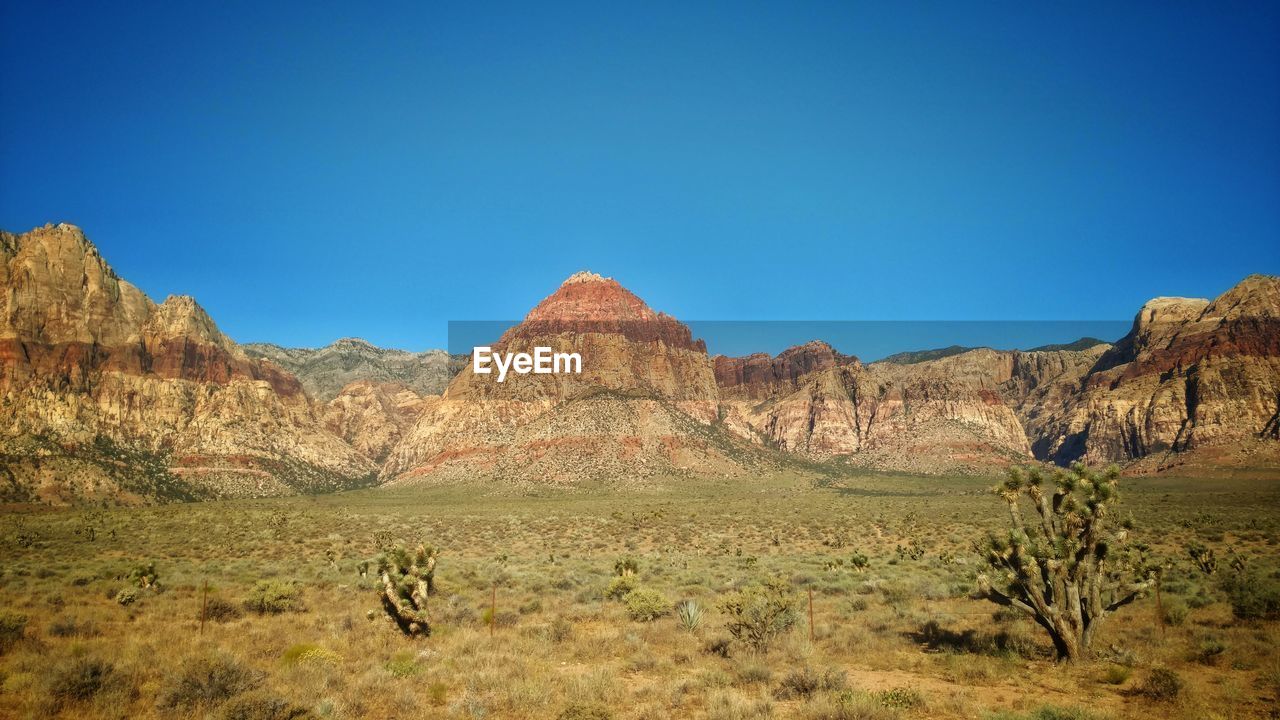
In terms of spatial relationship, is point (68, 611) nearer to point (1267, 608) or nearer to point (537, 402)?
point (1267, 608)

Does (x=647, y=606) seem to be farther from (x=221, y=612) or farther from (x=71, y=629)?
(x=71, y=629)

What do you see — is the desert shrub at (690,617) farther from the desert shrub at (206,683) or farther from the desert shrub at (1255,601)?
the desert shrub at (1255,601)

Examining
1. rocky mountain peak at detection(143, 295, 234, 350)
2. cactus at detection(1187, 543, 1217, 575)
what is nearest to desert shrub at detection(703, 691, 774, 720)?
cactus at detection(1187, 543, 1217, 575)

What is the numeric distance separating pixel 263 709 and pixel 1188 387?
515ft

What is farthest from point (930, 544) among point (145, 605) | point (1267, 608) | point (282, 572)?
point (145, 605)

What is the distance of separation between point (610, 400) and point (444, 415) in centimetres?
3951

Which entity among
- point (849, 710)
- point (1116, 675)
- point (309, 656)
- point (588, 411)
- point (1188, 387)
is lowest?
point (1116, 675)

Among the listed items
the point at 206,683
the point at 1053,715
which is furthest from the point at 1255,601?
the point at 206,683

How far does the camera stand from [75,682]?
10172 millimetres

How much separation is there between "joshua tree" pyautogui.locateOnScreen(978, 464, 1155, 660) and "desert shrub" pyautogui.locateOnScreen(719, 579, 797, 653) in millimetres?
4848

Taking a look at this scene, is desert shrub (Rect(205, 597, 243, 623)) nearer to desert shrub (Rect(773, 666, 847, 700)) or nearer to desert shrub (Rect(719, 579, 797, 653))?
desert shrub (Rect(719, 579, 797, 653))

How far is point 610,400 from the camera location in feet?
408

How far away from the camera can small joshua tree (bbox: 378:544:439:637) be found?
16375 mm

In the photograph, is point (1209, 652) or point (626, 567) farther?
point (626, 567)
